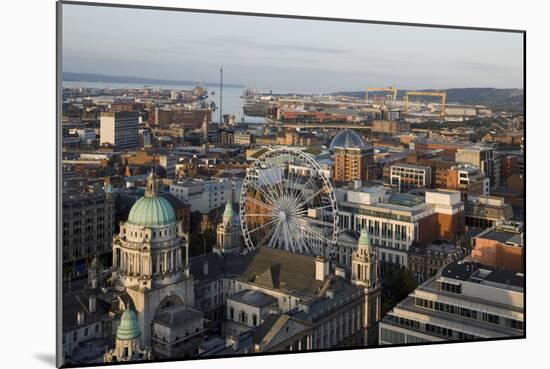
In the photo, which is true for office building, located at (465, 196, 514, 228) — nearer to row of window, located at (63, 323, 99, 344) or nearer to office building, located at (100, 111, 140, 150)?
office building, located at (100, 111, 140, 150)

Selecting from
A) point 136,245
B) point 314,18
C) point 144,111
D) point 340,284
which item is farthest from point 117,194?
point 314,18

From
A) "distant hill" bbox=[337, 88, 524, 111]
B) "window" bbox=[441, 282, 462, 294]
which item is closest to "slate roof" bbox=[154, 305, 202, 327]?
"window" bbox=[441, 282, 462, 294]

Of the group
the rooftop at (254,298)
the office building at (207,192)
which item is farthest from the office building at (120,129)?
the rooftop at (254,298)

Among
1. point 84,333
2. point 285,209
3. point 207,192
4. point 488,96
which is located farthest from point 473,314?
point 207,192

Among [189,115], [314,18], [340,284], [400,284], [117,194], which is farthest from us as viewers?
[189,115]

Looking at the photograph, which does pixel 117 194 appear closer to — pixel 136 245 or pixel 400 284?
pixel 136 245
